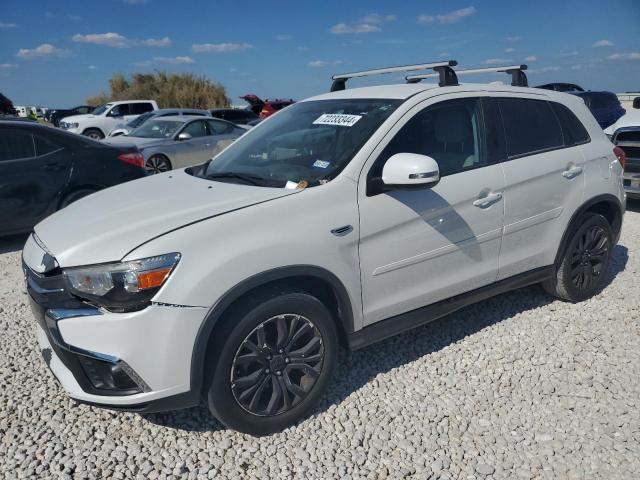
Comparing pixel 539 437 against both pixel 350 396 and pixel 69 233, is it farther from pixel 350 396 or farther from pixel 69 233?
pixel 69 233

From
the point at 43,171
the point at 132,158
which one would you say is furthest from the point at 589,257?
the point at 43,171

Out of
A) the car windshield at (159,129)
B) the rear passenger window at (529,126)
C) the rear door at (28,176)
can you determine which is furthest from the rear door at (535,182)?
the car windshield at (159,129)

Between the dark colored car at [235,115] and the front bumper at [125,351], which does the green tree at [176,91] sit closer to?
the dark colored car at [235,115]

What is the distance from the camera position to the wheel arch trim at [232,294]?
7.97 ft

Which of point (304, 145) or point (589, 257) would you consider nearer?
point (304, 145)

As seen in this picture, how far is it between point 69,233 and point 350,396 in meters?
1.82

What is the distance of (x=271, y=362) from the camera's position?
271 centimetres

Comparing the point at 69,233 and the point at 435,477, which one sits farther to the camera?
the point at 69,233

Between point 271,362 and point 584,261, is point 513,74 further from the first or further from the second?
point 271,362

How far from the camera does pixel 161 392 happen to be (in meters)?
2.42

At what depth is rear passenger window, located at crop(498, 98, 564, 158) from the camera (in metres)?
3.72

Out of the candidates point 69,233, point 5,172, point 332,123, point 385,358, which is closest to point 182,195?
point 69,233

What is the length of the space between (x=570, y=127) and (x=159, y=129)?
9.62 m

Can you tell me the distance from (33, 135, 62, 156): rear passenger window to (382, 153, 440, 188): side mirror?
4.87 meters
